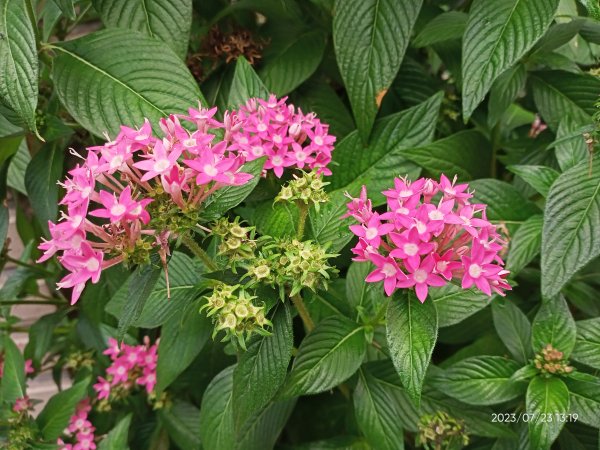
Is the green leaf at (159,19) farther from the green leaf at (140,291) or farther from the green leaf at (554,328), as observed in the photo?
the green leaf at (554,328)

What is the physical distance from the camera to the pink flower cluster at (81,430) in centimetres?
114

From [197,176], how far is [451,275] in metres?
0.30

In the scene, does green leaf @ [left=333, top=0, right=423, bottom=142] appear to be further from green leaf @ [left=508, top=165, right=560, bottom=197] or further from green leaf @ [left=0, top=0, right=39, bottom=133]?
green leaf @ [left=0, top=0, right=39, bottom=133]

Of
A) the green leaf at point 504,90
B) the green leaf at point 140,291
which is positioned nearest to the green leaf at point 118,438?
the green leaf at point 140,291

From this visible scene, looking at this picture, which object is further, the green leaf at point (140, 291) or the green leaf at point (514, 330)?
the green leaf at point (514, 330)

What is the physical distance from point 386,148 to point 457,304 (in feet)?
1.00

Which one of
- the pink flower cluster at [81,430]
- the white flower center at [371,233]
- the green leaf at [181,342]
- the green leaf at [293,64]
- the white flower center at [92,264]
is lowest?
the pink flower cluster at [81,430]

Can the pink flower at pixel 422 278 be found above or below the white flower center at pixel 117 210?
below

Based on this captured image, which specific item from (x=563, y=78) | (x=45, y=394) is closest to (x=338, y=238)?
(x=563, y=78)

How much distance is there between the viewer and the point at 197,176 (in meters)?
0.60

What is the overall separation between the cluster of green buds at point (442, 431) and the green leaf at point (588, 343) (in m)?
0.21

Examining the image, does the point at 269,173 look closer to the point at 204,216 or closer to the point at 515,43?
the point at 204,216

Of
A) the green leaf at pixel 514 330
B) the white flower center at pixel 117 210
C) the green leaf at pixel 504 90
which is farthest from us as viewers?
the green leaf at pixel 504 90

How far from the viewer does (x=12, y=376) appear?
3.76 feet
